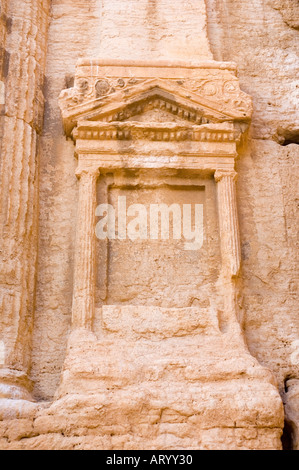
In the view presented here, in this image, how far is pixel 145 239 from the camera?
550 centimetres

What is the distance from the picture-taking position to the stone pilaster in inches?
192

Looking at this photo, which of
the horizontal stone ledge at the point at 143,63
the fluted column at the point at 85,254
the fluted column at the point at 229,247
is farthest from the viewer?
the horizontal stone ledge at the point at 143,63

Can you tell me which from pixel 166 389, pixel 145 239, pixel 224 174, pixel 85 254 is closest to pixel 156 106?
pixel 224 174

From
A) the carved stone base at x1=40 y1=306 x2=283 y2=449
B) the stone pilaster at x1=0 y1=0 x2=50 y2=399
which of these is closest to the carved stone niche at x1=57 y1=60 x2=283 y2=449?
the carved stone base at x1=40 y1=306 x2=283 y2=449

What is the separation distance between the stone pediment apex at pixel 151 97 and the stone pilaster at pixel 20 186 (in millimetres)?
437

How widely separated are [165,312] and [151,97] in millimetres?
2154

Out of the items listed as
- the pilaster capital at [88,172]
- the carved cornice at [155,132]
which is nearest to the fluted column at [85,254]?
the pilaster capital at [88,172]

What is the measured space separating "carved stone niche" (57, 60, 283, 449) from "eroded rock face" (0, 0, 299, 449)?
0.5 inches

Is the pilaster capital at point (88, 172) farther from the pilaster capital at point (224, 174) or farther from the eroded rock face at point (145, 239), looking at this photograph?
the pilaster capital at point (224, 174)

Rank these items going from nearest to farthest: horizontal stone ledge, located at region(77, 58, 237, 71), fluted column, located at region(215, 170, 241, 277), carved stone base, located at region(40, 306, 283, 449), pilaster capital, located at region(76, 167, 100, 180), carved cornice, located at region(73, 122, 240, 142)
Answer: carved stone base, located at region(40, 306, 283, 449)
fluted column, located at region(215, 170, 241, 277)
pilaster capital, located at region(76, 167, 100, 180)
carved cornice, located at region(73, 122, 240, 142)
horizontal stone ledge, located at region(77, 58, 237, 71)

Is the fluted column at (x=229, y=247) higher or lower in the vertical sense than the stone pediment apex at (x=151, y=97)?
lower

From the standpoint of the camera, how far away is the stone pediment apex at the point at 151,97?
226 inches

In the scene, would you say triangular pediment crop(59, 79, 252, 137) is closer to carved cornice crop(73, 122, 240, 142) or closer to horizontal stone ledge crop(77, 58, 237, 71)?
carved cornice crop(73, 122, 240, 142)

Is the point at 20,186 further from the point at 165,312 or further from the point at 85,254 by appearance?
the point at 165,312
